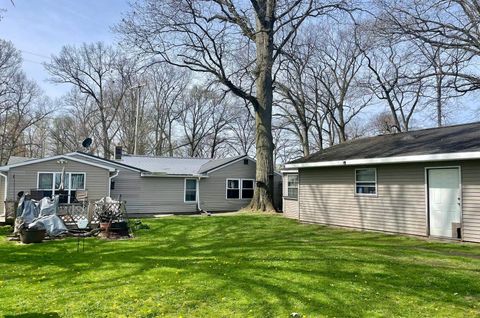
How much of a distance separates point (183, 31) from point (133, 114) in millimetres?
23910

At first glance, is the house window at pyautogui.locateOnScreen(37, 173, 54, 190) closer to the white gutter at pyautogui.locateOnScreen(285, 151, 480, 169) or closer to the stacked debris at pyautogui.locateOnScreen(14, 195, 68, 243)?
the stacked debris at pyautogui.locateOnScreen(14, 195, 68, 243)

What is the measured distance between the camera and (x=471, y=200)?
9844 millimetres

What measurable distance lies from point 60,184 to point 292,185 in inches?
413

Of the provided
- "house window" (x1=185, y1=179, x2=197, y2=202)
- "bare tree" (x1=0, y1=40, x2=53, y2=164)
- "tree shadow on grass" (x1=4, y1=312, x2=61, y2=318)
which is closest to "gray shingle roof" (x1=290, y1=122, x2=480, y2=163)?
"house window" (x1=185, y1=179, x2=197, y2=202)

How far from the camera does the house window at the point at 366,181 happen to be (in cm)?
1245

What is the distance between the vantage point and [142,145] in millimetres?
39938

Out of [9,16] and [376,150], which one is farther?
[376,150]

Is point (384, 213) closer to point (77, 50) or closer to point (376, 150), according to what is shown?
point (376, 150)

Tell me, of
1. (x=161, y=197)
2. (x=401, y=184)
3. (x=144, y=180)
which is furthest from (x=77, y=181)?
(x=401, y=184)

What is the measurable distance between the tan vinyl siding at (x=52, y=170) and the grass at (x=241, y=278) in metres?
7.29

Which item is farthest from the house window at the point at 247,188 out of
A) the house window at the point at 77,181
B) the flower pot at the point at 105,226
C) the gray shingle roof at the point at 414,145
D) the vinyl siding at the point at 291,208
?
the flower pot at the point at 105,226

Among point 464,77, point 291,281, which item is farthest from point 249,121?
point 291,281

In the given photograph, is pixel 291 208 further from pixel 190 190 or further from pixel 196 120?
pixel 196 120

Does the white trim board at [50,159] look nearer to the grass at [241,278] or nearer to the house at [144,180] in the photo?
the house at [144,180]
